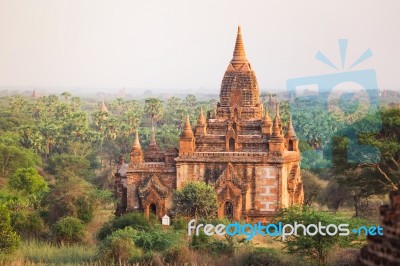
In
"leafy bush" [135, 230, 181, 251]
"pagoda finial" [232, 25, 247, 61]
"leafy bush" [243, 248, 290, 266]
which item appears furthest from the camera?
"pagoda finial" [232, 25, 247, 61]

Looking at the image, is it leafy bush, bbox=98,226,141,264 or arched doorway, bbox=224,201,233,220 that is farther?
arched doorway, bbox=224,201,233,220

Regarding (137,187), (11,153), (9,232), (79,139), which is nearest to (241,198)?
(137,187)

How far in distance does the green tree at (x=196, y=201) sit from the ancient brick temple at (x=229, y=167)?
26.8 inches

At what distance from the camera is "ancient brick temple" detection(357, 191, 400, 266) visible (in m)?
5.96

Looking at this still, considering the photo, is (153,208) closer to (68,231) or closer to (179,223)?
(179,223)

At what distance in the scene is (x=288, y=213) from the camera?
24406 millimetres

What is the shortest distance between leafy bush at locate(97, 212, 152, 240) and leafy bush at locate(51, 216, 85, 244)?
0.75m

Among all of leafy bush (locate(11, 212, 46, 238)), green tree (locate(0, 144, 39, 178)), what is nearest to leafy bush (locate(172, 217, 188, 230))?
leafy bush (locate(11, 212, 46, 238))

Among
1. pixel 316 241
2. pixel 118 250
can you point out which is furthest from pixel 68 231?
pixel 316 241

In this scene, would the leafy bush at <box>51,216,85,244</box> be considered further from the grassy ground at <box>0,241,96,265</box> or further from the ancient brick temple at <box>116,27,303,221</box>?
the ancient brick temple at <box>116,27,303,221</box>

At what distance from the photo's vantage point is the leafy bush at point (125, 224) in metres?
27.1

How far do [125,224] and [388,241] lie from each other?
71.4 ft

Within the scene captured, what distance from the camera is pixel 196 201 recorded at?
92.5 feet

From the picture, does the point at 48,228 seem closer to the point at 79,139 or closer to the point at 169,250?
the point at 169,250
